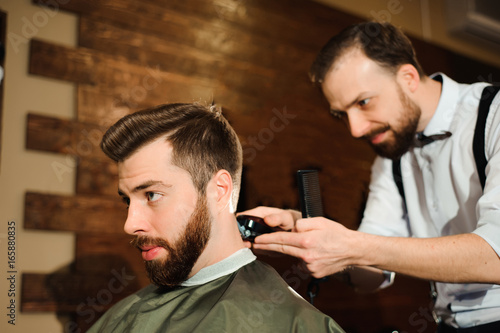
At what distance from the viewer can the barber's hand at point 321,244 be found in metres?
1.49

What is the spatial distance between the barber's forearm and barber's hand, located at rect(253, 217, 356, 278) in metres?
0.05

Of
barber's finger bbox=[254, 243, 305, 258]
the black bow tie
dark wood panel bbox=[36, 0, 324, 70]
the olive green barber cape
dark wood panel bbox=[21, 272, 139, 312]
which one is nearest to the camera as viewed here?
the olive green barber cape

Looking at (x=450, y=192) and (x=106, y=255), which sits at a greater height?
(x=450, y=192)

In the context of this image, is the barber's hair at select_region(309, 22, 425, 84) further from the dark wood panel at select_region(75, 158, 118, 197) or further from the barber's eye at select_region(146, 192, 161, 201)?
the dark wood panel at select_region(75, 158, 118, 197)

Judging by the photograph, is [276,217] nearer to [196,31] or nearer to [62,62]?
[62,62]

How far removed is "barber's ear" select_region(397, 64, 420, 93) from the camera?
2049 millimetres

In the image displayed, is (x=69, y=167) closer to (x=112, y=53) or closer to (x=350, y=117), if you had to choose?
(x=112, y=53)

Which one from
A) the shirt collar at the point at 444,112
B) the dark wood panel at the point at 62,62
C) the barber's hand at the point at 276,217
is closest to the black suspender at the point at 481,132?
the shirt collar at the point at 444,112

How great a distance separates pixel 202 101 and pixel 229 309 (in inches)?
67.0

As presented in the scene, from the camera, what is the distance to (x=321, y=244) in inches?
58.8

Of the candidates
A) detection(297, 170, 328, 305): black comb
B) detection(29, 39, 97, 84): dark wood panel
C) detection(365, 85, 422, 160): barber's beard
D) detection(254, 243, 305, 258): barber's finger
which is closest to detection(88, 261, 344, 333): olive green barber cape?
detection(254, 243, 305, 258): barber's finger

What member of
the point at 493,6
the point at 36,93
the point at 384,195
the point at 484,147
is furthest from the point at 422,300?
the point at 36,93

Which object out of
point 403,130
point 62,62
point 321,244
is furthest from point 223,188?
point 62,62

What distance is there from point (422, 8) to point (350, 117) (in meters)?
3.00
